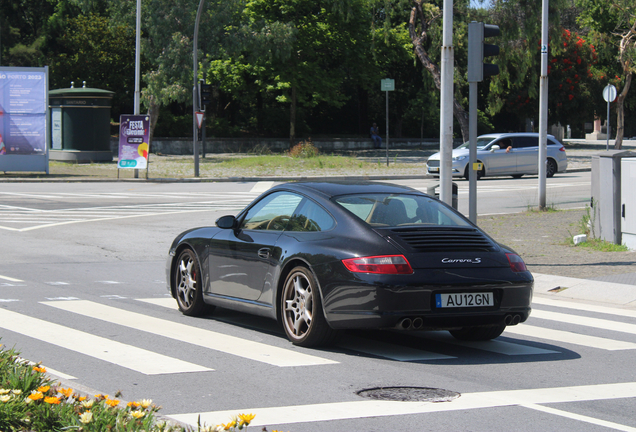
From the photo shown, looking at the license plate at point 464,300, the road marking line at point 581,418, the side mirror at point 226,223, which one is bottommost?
the road marking line at point 581,418

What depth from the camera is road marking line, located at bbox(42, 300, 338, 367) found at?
656 cm

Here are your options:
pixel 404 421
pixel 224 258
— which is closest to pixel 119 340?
pixel 224 258

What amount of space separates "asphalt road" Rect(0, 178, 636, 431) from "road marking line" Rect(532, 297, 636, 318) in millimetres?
11

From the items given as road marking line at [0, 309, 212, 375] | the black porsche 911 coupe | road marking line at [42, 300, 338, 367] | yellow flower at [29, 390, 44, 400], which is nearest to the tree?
the black porsche 911 coupe

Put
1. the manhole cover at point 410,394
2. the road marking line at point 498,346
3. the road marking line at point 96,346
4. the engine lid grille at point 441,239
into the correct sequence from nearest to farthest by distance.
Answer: the manhole cover at point 410,394
the road marking line at point 96,346
the engine lid grille at point 441,239
the road marking line at point 498,346

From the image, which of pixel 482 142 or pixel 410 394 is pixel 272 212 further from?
pixel 482 142

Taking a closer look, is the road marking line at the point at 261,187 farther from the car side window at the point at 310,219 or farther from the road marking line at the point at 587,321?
the car side window at the point at 310,219

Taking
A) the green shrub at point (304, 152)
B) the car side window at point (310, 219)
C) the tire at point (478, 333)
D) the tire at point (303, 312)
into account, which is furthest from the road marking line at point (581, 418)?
the green shrub at point (304, 152)

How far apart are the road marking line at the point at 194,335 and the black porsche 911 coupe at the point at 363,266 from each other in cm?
30

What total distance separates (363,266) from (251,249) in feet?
4.62

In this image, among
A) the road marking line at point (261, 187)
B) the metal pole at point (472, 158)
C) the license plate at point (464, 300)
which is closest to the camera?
the license plate at point (464, 300)

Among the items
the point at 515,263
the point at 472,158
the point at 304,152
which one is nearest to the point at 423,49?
the point at 304,152

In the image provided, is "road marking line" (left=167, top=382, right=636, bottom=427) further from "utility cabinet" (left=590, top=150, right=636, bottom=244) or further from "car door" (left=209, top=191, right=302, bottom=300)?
"utility cabinet" (left=590, top=150, right=636, bottom=244)

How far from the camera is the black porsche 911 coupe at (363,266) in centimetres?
648
